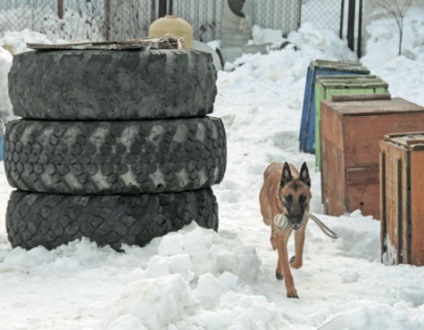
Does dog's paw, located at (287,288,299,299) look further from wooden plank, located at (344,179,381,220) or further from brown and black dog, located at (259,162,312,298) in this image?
wooden plank, located at (344,179,381,220)

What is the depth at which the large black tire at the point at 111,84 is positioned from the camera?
5566mm

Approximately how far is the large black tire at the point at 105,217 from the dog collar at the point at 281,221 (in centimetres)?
71

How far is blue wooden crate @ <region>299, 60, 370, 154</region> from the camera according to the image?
35.5 ft

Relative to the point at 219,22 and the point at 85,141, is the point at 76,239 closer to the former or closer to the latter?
the point at 85,141

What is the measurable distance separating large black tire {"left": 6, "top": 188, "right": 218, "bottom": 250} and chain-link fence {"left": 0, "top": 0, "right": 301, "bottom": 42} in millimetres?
14928

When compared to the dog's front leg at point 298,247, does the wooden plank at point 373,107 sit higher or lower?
higher

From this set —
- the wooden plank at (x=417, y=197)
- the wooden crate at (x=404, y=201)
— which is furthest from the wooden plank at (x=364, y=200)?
the wooden plank at (x=417, y=197)

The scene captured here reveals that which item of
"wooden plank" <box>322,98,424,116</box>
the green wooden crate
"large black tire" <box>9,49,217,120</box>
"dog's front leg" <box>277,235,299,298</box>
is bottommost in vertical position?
"dog's front leg" <box>277,235,299,298</box>

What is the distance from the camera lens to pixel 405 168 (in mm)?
5609

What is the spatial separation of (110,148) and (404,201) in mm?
1626

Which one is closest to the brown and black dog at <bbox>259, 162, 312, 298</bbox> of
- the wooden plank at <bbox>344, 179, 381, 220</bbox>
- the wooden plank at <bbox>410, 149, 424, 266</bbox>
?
the wooden plank at <bbox>410, 149, 424, 266</bbox>

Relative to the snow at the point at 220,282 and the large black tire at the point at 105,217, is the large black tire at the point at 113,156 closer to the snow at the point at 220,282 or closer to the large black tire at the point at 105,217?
the large black tire at the point at 105,217

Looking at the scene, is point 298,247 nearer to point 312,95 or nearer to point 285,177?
point 285,177

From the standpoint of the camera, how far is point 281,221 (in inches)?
201
